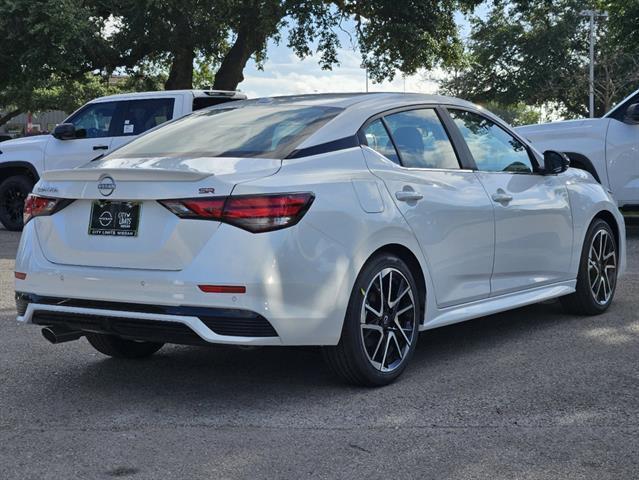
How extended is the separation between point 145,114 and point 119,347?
25.9 feet

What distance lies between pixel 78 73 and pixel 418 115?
21.9 meters

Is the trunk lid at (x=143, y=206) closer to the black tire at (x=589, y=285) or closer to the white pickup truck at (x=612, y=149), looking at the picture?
the black tire at (x=589, y=285)

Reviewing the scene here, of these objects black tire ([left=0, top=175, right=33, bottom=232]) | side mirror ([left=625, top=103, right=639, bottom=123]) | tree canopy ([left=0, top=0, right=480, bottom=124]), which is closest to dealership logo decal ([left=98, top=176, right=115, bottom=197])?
side mirror ([left=625, top=103, right=639, bottom=123])

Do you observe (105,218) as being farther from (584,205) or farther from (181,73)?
(181,73)

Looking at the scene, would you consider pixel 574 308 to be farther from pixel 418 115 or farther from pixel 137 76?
pixel 137 76

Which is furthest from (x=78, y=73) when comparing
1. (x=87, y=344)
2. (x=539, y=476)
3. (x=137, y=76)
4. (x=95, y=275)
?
(x=539, y=476)

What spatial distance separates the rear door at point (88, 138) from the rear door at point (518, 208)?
817 centimetres

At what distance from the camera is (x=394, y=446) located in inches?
159

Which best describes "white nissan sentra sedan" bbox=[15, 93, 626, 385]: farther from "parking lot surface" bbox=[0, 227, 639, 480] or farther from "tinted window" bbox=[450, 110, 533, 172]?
"parking lot surface" bbox=[0, 227, 639, 480]

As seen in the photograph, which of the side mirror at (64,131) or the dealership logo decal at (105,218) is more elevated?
the side mirror at (64,131)

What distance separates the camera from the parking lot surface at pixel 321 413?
3811 mm

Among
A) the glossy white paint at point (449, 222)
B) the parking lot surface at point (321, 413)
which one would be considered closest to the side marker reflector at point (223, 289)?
the parking lot surface at point (321, 413)

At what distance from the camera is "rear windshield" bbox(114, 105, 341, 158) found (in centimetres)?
491

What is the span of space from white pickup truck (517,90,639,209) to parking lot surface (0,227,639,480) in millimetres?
5951
